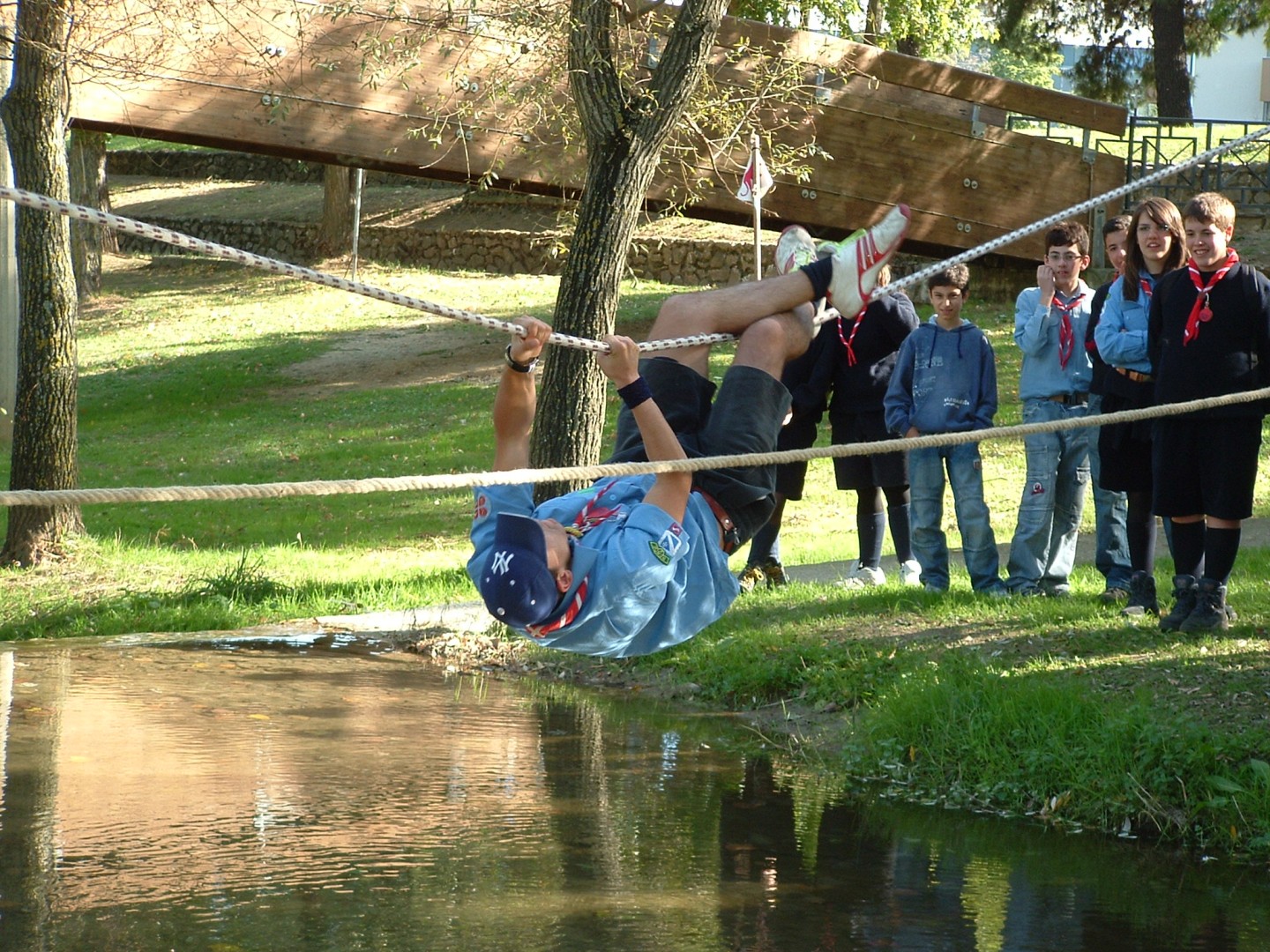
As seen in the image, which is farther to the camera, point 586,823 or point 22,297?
point 22,297

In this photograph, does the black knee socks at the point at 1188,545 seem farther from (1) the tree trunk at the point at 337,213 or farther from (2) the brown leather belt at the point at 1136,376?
(1) the tree trunk at the point at 337,213

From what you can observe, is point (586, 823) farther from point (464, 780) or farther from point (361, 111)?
point (361, 111)

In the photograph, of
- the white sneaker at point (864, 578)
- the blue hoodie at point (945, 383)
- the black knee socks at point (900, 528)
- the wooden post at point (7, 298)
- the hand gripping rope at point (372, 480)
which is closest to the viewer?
the hand gripping rope at point (372, 480)

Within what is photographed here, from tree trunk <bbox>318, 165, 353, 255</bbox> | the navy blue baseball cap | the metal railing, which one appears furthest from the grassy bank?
tree trunk <bbox>318, 165, 353, 255</bbox>

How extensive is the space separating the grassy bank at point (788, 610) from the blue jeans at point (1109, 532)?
0.76ft

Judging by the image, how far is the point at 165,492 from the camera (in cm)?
286

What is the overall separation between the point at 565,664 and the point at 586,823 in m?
2.34

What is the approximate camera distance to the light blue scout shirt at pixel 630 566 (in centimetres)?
394

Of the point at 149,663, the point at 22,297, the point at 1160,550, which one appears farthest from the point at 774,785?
the point at 22,297

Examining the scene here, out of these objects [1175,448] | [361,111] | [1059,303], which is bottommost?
[1175,448]

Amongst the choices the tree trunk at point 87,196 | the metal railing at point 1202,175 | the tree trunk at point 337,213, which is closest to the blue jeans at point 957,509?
the metal railing at point 1202,175

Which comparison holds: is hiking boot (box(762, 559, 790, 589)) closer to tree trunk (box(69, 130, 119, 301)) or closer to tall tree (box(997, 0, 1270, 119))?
tree trunk (box(69, 130, 119, 301))

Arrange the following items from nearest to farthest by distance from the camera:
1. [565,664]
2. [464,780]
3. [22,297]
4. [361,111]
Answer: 1. [464,780]
2. [565,664]
3. [22,297]
4. [361,111]

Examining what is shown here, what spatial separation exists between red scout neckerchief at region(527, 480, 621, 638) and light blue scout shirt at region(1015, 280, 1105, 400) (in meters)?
2.93
